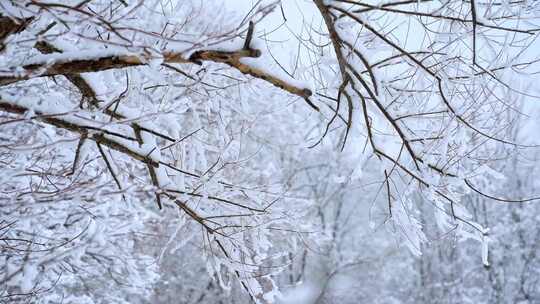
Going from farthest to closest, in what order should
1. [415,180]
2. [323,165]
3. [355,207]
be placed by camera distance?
[355,207]
[323,165]
[415,180]

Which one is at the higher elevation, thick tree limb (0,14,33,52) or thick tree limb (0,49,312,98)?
thick tree limb (0,14,33,52)

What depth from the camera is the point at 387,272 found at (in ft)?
63.6

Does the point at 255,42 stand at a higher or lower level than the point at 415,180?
higher

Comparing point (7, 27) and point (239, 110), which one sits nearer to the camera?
point (7, 27)

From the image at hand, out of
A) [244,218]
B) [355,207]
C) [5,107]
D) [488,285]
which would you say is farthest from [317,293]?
[5,107]

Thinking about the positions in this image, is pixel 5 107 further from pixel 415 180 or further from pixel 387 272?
pixel 387 272

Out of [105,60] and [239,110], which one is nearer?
[105,60]

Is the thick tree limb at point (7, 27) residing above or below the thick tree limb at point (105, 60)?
above

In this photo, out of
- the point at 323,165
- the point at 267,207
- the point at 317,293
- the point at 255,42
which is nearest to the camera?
the point at 255,42

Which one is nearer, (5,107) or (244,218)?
(5,107)

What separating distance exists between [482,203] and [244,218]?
1487 cm

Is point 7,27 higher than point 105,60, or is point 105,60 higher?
point 7,27

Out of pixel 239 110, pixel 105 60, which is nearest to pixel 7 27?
pixel 105 60

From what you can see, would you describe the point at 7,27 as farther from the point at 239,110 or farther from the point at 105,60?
the point at 239,110
